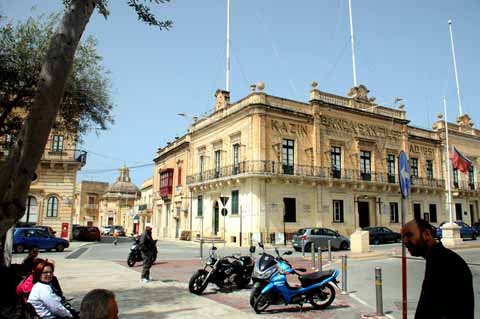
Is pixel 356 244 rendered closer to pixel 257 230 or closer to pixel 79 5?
pixel 257 230

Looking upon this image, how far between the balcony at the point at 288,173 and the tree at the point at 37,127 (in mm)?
23927

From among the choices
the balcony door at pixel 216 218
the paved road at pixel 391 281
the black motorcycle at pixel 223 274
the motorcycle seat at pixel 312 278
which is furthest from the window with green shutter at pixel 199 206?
the motorcycle seat at pixel 312 278

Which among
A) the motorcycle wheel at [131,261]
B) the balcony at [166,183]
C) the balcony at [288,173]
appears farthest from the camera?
the balcony at [166,183]

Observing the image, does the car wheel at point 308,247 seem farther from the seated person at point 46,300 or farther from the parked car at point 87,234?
the parked car at point 87,234

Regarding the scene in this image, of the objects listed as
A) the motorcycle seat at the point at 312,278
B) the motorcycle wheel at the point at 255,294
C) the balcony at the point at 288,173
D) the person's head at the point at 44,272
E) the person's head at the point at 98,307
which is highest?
the balcony at the point at 288,173

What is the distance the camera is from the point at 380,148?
115 ft

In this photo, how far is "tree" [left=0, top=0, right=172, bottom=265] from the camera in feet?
12.9

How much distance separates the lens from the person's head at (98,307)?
8.30 feet

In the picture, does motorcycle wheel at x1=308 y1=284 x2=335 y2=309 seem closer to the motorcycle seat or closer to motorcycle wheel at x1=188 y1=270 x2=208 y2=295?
the motorcycle seat

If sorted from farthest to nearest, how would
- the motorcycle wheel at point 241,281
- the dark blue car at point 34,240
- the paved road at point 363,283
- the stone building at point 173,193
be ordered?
the stone building at point 173,193
the dark blue car at point 34,240
the motorcycle wheel at point 241,281
the paved road at point 363,283

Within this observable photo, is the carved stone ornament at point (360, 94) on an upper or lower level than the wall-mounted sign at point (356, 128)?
upper

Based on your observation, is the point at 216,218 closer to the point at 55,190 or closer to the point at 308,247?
the point at 308,247

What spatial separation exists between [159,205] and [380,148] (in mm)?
24797

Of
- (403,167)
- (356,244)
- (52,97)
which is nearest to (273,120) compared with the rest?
(356,244)
